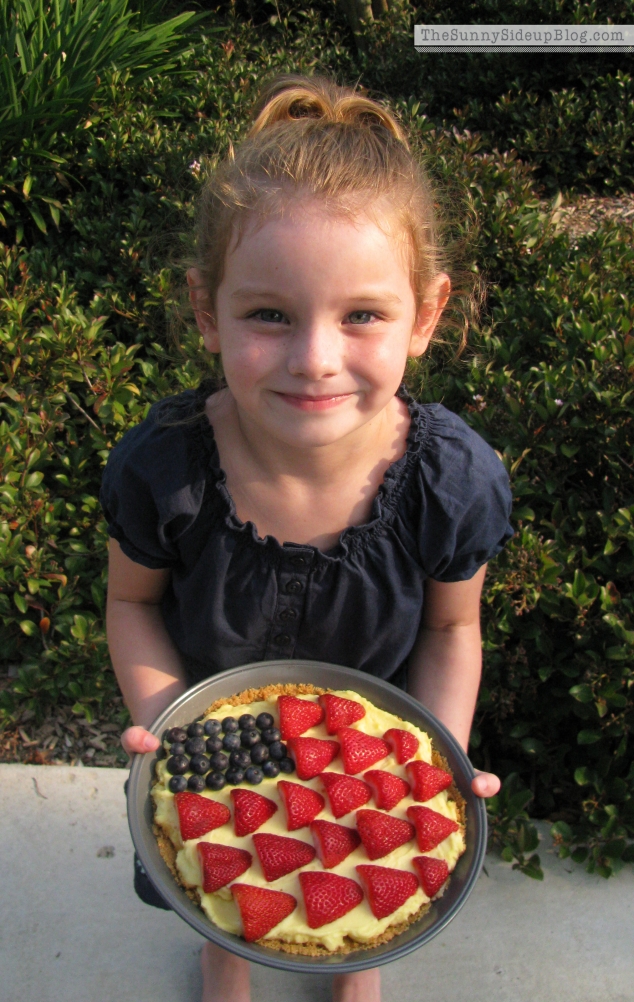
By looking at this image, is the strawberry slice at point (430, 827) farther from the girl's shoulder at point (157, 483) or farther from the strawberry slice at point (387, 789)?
the girl's shoulder at point (157, 483)

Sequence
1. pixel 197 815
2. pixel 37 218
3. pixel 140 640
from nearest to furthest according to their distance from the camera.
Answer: pixel 197 815
pixel 140 640
pixel 37 218

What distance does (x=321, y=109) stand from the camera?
155 cm

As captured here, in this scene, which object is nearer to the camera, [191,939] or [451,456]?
[451,456]

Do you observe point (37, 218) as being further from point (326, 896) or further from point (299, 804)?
point (326, 896)

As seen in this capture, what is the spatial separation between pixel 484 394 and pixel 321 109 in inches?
57.9

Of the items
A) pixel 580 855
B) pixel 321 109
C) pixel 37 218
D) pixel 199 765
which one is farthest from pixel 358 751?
pixel 37 218

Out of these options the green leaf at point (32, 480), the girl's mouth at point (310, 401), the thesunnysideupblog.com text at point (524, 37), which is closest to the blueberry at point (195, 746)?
the girl's mouth at point (310, 401)

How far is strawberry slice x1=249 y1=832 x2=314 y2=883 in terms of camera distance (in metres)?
1.38

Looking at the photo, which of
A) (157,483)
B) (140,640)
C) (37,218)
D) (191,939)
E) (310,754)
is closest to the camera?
(310,754)

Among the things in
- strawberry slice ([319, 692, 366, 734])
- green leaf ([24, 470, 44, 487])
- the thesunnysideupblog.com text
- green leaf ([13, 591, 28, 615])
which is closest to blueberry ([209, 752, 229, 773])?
strawberry slice ([319, 692, 366, 734])

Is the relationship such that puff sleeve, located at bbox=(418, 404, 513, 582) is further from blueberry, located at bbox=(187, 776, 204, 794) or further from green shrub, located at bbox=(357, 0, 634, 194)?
green shrub, located at bbox=(357, 0, 634, 194)

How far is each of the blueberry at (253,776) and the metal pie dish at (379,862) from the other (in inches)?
6.4

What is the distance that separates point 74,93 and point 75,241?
804mm

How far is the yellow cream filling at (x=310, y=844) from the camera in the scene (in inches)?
51.8
